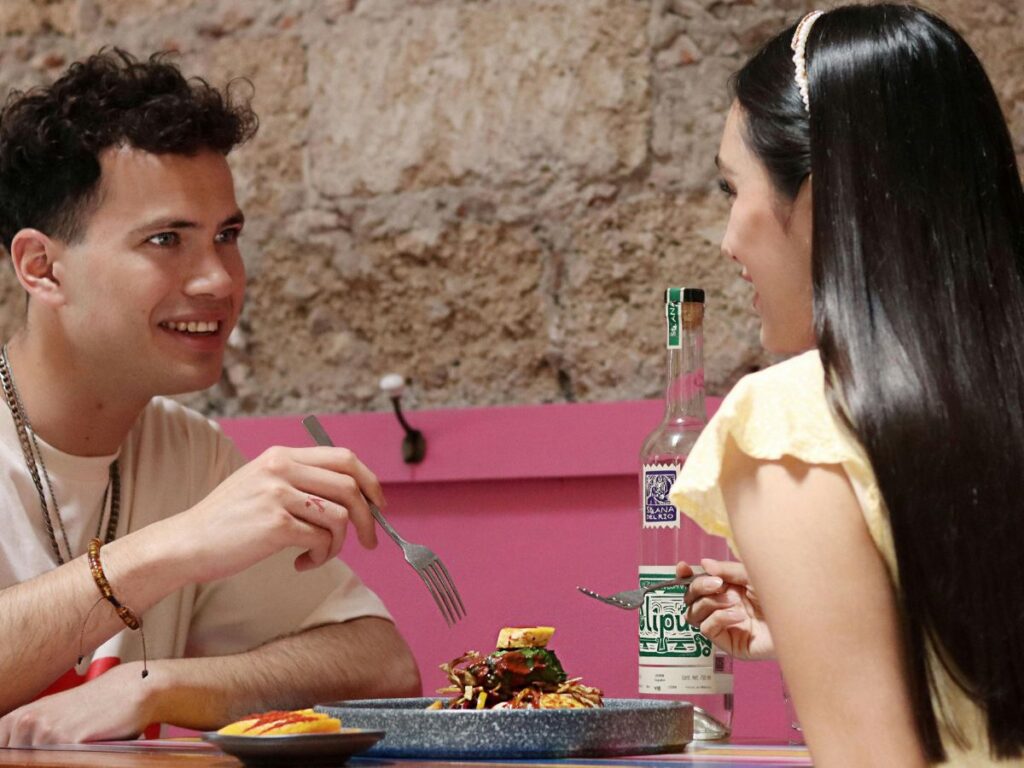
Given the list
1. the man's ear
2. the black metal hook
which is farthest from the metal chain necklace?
the black metal hook

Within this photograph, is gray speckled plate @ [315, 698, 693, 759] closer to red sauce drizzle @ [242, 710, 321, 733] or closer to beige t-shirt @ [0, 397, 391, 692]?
red sauce drizzle @ [242, 710, 321, 733]

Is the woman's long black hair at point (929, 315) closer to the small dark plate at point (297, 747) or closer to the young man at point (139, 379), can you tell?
the small dark plate at point (297, 747)

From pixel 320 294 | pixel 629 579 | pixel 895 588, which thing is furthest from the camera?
pixel 320 294

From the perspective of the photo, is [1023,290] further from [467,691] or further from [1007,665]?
[467,691]

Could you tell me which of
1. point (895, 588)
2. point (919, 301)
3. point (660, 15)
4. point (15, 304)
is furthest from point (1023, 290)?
point (15, 304)

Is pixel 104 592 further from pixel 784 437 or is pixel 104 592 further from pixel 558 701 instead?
pixel 784 437

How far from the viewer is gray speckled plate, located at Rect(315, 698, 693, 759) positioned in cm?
112

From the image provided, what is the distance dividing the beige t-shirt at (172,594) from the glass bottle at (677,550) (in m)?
0.53

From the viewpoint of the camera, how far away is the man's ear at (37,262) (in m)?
1.99

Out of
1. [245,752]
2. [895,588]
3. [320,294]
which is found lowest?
[245,752]

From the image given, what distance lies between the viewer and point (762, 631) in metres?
1.35

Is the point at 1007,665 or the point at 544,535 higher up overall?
the point at 544,535

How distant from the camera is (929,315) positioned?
0.93m

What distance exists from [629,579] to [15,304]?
1.30 metres
